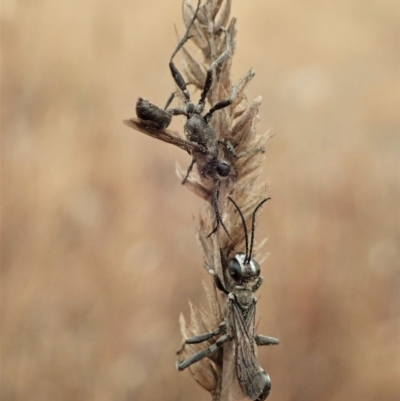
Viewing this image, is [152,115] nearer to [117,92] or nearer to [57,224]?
[57,224]

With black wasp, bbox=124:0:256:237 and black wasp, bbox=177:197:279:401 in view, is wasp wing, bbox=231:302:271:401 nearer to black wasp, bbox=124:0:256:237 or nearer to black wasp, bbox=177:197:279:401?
black wasp, bbox=177:197:279:401

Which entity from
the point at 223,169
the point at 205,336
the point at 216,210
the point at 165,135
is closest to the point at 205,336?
the point at 205,336

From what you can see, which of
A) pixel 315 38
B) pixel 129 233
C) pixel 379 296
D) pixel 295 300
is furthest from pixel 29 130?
pixel 315 38

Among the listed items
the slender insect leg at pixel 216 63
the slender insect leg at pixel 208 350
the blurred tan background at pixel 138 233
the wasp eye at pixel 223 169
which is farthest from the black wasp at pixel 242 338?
the blurred tan background at pixel 138 233

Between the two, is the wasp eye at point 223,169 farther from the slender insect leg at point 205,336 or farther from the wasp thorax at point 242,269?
the slender insect leg at point 205,336

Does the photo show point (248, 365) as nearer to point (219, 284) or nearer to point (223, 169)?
point (219, 284)
